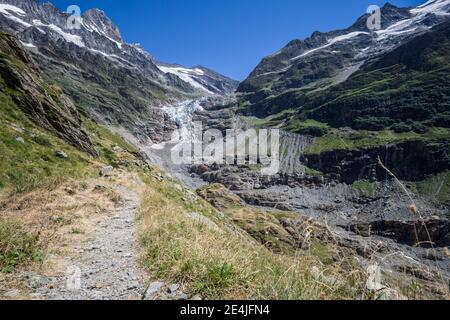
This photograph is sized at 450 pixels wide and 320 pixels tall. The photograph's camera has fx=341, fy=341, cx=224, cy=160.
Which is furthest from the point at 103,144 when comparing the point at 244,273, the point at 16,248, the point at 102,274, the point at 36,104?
the point at 244,273

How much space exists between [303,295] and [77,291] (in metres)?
3.98

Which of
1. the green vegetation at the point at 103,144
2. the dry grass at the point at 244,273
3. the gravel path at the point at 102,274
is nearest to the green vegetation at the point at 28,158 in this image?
the gravel path at the point at 102,274

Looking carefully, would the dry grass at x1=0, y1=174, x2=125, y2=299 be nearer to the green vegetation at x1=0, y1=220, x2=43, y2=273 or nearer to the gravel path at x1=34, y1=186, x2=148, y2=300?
the green vegetation at x1=0, y1=220, x2=43, y2=273

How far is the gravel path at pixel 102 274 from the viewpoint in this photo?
586 cm

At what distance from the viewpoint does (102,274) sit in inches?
269

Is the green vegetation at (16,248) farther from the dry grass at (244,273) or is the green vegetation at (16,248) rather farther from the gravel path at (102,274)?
the dry grass at (244,273)

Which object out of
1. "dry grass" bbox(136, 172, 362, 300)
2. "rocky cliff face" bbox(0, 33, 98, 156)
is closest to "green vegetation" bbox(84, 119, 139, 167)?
"rocky cliff face" bbox(0, 33, 98, 156)

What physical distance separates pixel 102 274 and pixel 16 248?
191 centimetres

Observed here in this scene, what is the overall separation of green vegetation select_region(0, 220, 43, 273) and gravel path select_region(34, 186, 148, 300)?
0.77 m

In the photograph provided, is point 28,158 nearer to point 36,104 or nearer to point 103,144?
point 36,104

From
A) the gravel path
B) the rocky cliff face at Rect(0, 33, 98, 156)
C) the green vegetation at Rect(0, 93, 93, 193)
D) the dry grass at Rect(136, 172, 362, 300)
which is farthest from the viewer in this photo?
the rocky cliff face at Rect(0, 33, 98, 156)

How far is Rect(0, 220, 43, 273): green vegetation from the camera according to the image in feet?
22.0
